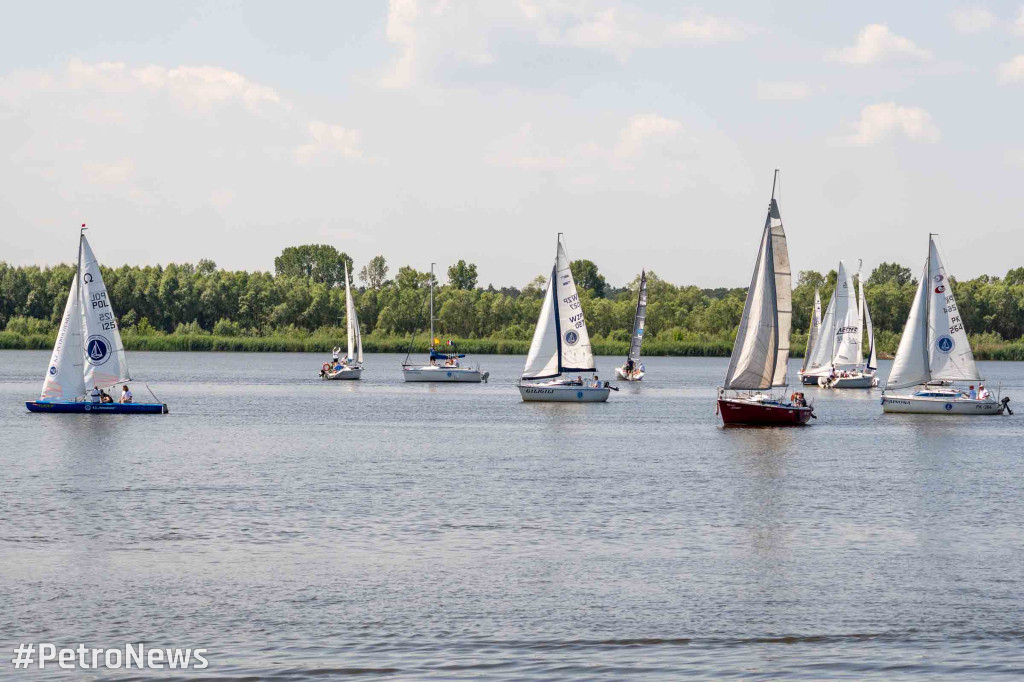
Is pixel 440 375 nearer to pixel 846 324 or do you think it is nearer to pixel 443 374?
pixel 443 374

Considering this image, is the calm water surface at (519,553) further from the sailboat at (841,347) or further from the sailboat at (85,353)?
the sailboat at (841,347)

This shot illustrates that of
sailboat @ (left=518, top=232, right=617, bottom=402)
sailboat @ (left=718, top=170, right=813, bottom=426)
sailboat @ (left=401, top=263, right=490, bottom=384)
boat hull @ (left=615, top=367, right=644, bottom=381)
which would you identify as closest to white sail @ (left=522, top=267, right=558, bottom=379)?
sailboat @ (left=518, top=232, right=617, bottom=402)

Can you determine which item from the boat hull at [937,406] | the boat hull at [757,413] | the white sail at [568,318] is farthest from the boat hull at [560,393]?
the boat hull at [757,413]

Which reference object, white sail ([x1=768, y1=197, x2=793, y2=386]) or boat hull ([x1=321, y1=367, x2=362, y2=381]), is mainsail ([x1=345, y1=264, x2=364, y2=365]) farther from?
white sail ([x1=768, y1=197, x2=793, y2=386])

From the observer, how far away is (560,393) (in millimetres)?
91875

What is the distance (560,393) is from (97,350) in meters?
33.7

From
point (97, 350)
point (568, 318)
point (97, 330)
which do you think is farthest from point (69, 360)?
point (568, 318)

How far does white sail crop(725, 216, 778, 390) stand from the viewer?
2648 inches

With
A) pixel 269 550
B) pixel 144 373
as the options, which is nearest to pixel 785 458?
pixel 269 550

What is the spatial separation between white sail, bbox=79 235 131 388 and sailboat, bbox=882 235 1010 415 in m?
45.7

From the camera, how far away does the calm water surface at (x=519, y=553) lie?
22.7 metres

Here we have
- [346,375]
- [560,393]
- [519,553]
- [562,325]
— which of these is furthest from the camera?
[346,375]

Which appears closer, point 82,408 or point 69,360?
point 69,360

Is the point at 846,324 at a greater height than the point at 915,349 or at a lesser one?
greater
